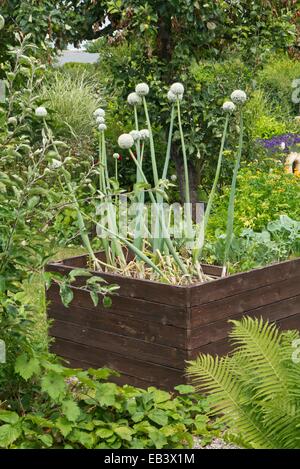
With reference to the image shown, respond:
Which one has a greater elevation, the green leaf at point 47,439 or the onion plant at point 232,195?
the onion plant at point 232,195

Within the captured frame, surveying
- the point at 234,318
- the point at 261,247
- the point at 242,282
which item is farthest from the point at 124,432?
the point at 261,247

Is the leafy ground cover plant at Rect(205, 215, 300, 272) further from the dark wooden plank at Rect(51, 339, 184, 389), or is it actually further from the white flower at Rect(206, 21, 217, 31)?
the white flower at Rect(206, 21, 217, 31)

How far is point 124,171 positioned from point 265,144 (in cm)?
147

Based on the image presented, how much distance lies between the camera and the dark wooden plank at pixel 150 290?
11.9 ft

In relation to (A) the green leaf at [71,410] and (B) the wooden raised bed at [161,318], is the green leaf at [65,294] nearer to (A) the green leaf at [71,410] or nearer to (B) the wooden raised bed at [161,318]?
(A) the green leaf at [71,410]

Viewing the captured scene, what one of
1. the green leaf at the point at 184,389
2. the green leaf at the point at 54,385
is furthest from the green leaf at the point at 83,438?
the green leaf at the point at 184,389

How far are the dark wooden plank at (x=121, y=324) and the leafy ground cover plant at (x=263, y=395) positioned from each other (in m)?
0.83

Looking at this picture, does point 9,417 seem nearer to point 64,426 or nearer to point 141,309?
point 64,426

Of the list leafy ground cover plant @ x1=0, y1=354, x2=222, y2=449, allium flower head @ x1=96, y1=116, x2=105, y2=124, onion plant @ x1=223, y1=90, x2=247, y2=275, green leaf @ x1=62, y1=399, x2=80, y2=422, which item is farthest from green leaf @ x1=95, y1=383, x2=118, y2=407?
A: allium flower head @ x1=96, y1=116, x2=105, y2=124

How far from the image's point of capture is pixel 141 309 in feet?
12.4

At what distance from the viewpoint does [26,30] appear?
7.05 meters

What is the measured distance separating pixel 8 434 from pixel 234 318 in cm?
139

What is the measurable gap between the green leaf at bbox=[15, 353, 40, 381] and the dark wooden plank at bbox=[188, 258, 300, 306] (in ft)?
3.05
